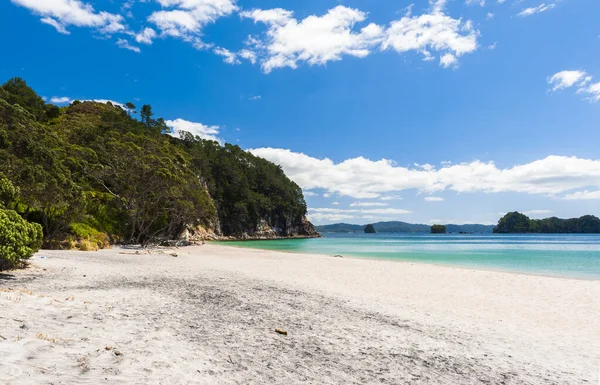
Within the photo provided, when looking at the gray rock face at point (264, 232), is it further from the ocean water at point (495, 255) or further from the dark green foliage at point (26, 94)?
the dark green foliage at point (26, 94)

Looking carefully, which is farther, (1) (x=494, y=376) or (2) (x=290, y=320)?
(2) (x=290, y=320)

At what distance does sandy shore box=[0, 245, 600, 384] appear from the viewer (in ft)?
15.6

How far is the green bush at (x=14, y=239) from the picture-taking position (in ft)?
35.9

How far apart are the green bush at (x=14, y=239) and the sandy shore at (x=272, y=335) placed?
712 mm

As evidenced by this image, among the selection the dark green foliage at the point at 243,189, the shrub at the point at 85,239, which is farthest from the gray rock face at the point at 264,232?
the shrub at the point at 85,239

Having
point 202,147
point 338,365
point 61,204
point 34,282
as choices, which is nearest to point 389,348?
point 338,365

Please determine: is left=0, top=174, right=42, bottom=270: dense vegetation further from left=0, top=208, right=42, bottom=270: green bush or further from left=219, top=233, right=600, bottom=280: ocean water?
left=219, top=233, right=600, bottom=280: ocean water

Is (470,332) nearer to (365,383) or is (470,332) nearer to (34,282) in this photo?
(365,383)

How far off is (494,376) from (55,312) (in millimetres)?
7907

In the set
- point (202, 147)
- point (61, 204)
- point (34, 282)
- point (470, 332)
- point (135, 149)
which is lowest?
point (470, 332)

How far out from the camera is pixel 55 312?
6.64 metres

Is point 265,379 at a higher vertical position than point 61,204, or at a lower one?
lower

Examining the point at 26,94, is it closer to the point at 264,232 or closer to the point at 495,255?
the point at 264,232

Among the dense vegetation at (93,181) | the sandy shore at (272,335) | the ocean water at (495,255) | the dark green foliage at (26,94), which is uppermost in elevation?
the dark green foliage at (26,94)
